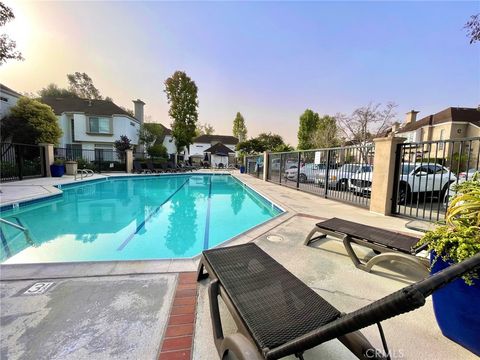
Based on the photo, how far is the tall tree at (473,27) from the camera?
4.59m

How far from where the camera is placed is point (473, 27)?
466cm

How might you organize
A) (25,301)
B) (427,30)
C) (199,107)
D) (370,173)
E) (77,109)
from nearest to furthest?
(25,301), (370,173), (427,30), (77,109), (199,107)

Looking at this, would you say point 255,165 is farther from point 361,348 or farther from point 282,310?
point 361,348

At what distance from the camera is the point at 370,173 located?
6340 mm

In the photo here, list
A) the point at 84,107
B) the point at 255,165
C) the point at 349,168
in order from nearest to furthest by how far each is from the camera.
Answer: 1. the point at 349,168
2. the point at 255,165
3. the point at 84,107

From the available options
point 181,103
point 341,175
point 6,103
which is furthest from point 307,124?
point 6,103

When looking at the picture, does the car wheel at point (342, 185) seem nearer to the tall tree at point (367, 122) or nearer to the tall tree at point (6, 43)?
the tall tree at point (6, 43)

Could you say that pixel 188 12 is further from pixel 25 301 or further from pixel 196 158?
pixel 196 158

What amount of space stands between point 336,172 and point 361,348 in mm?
7065

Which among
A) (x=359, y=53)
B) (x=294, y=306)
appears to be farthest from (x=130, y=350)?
(x=359, y=53)

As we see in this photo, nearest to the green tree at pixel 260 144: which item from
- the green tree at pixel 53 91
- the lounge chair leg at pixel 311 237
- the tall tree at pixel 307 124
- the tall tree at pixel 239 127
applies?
the tall tree at pixel 307 124

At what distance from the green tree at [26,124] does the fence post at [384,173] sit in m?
20.1

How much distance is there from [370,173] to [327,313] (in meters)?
5.96

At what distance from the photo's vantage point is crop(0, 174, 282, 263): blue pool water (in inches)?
163
